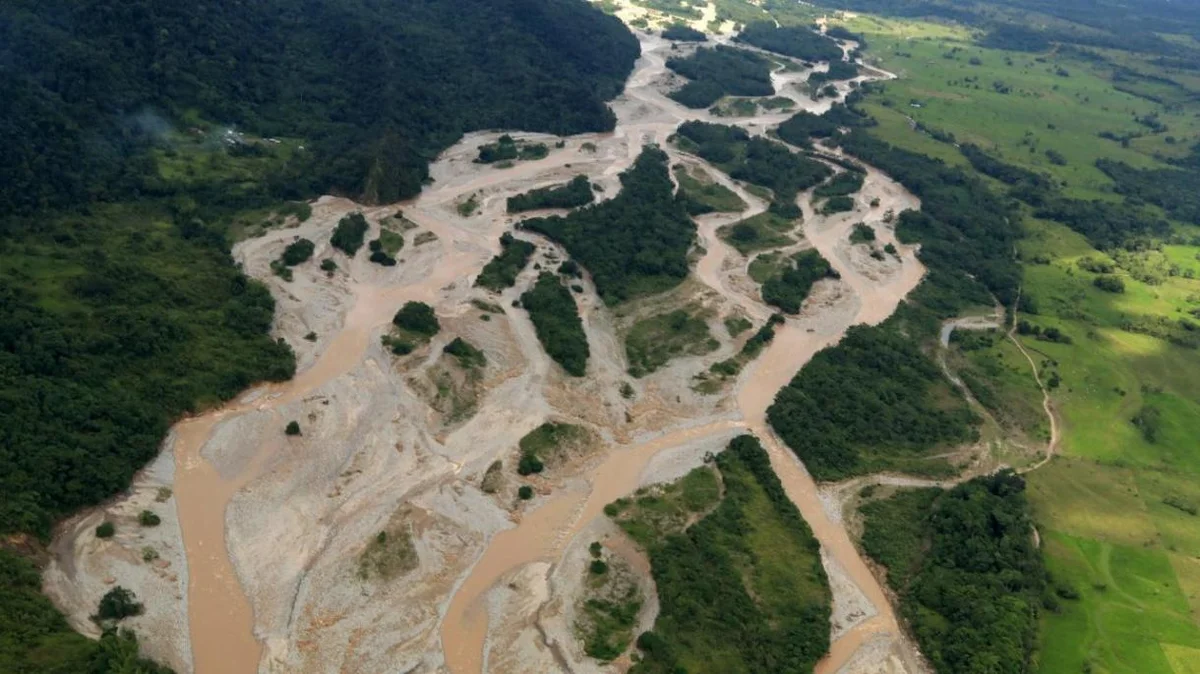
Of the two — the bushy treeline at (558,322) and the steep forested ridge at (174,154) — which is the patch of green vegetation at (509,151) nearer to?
the steep forested ridge at (174,154)

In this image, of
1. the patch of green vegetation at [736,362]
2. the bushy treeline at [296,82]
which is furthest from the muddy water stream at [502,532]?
the bushy treeline at [296,82]

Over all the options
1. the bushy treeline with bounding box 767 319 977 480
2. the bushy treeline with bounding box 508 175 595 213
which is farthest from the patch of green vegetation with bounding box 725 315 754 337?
the bushy treeline with bounding box 508 175 595 213

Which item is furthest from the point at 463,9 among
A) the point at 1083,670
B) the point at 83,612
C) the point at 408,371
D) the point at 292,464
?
the point at 1083,670

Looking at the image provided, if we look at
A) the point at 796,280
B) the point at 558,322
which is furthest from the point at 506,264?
the point at 796,280

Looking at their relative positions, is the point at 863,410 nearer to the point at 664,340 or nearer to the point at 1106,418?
the point at 664,340

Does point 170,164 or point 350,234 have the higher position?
point 170,164

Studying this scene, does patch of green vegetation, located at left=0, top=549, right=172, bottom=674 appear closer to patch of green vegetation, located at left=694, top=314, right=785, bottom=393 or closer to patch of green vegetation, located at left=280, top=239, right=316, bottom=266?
patch of green vegetation, located at left=280, top=239, right=316, bottom=266
